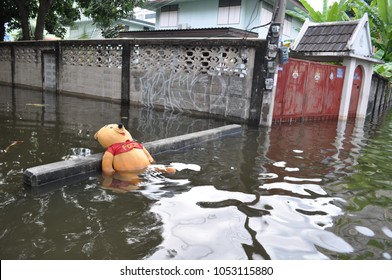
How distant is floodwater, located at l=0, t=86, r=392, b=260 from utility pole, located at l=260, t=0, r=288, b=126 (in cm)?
288

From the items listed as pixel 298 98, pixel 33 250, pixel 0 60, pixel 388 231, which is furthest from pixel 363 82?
pixel 0 60

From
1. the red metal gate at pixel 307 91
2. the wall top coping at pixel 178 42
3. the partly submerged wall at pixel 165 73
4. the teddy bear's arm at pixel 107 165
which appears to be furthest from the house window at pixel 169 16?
the teddy bear's arm at pixel 107 165

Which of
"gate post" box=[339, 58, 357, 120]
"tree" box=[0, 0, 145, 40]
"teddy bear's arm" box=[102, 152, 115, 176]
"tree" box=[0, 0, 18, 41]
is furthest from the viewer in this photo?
"tree" box=[0, 0, 18, 41]

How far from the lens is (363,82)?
13922 mm

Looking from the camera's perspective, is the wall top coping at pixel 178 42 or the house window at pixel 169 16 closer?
the wall top coping at pixel 178 42

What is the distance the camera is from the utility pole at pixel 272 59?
909 cm

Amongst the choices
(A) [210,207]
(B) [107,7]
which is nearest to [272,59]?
(A) [210,207]

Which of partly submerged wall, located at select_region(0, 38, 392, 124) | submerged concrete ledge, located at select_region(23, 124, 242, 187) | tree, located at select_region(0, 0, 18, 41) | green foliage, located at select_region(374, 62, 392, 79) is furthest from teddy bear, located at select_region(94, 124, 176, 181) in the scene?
tree, located at select_region(0, 0, 18, 41)

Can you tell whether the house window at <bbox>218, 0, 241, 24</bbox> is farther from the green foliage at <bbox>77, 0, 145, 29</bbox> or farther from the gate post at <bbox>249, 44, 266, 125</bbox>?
the gate post at <bbox>249, 44, 266, 125</bbox>

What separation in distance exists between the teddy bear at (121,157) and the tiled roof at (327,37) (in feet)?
32.2

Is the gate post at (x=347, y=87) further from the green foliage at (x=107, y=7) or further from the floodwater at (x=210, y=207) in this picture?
the green foliage at (x=107, y=7)

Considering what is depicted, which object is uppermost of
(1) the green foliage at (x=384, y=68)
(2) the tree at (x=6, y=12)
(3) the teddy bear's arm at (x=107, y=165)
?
(2) the tree at (x=6, y=12)

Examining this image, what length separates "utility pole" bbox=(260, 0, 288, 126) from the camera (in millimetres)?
9094

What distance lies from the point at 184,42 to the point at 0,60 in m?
13.3
